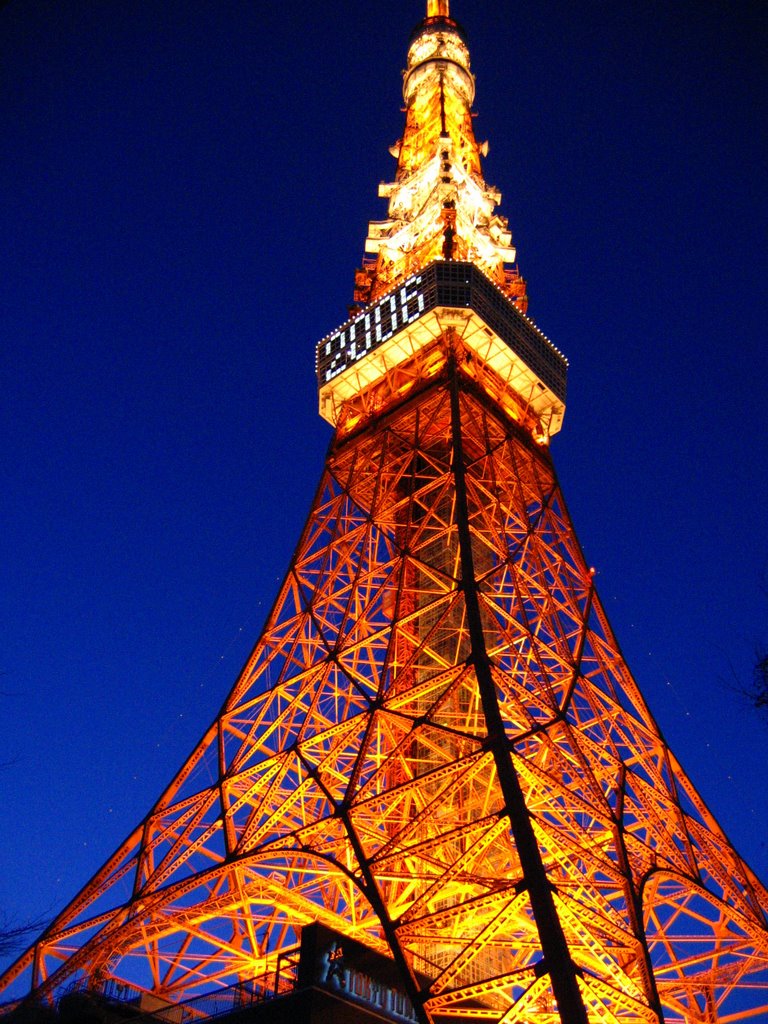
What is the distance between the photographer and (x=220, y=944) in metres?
20.0

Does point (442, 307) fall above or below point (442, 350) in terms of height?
above

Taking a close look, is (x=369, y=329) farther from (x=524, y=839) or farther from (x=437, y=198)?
(x=524, y=839)

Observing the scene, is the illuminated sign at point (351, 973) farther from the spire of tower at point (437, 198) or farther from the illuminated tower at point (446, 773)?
the spire of tower at point (437, 198)

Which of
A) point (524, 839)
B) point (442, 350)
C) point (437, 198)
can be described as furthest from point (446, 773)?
point (437, 198)

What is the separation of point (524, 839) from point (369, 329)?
19.4m

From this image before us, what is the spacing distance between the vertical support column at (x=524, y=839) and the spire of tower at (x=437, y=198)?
14.6 meters

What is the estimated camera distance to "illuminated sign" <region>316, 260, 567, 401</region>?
30219 mm

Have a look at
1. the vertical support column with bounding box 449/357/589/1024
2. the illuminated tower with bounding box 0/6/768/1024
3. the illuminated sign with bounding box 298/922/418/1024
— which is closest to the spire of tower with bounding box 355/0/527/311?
the illuminated tower with bounding box 0/6/768/1024

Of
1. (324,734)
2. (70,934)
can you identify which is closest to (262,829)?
(324,734)

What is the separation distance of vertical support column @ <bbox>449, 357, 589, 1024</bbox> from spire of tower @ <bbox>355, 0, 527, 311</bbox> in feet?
47.8

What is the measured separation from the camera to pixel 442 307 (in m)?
29.8

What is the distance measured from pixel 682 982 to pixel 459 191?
26.5 meters

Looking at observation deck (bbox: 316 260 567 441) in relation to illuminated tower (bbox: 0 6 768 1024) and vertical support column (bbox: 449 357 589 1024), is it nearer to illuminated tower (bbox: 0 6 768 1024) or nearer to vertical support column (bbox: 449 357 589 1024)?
illuminated tower (bbox: 0 6 768 1024)

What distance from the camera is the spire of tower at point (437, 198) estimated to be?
115ft
